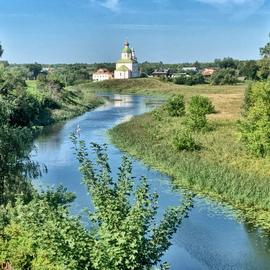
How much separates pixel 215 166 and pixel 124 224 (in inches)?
891

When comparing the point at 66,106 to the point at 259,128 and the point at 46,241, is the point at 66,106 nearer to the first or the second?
the point at 259,128

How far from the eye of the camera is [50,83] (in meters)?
90.2

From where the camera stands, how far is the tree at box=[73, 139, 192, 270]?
11.6 meters

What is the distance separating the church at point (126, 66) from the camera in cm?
18750

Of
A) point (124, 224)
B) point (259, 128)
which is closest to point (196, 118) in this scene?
point (259, 128)

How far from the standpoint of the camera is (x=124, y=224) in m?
11.9

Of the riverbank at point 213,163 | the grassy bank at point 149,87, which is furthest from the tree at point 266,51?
the grassy bank at point 149,87

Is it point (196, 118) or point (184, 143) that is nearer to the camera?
point (184, 143)

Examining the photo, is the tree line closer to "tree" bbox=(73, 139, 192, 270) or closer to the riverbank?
"tree" bbox=(73, 139, 192, 270)

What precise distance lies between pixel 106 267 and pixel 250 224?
48.9 ft

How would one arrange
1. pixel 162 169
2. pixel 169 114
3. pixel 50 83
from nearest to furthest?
pixel 162 169, pixel 169 114, pixel 50 83

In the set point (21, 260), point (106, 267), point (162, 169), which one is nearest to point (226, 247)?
point (21, 260)

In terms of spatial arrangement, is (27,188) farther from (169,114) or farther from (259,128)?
(169,114)

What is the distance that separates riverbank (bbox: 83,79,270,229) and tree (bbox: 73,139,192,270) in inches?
515
